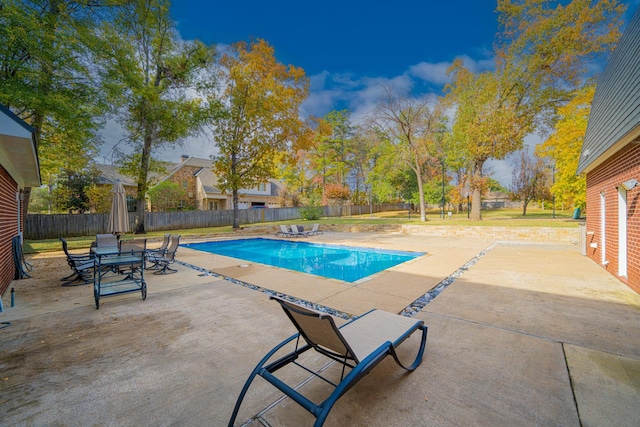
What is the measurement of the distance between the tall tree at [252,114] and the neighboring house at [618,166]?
51.4 ft

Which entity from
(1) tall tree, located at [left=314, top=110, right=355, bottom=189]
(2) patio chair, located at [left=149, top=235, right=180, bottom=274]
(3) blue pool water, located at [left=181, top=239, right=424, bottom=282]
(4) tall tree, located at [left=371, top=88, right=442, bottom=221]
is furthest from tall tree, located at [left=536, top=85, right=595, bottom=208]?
(1) tall tree, located at [left=314, top=110, right=355, bottom=189]

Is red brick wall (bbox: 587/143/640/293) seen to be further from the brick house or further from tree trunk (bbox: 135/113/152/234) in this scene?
the brick house

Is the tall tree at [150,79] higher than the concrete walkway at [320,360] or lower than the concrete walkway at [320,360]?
higher

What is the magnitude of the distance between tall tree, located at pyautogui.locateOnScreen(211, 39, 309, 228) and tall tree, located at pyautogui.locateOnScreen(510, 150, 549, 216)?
26193mm

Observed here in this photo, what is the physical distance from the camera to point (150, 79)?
54.4 feet

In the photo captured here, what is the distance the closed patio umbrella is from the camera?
7691 millimetres

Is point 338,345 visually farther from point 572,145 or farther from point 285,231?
point 572,145

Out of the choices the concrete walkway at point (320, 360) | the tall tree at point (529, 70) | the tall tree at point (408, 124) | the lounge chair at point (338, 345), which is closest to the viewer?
the lounge chair at point (338, 345)

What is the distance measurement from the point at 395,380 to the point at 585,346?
238 centimetres

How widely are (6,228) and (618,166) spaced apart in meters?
13.6

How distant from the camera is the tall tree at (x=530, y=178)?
2817 cm

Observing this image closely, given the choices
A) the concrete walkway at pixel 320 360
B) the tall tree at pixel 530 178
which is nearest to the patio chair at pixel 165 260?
the concrete walkway at pixel 320 360

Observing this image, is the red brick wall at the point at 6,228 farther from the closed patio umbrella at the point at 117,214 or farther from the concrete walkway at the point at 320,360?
the closed patio umbrella at the point at 117,214

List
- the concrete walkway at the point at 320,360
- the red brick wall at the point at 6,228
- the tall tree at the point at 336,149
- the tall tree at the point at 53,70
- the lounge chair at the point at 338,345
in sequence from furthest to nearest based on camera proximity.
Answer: the tall tree at the point at 336,149 < the tall tree at the point at 53,70 < the red brick wall at the point at 6,228 < the concrete walkway at the point at 320,360 < the lounge chair at the point at 338,345
